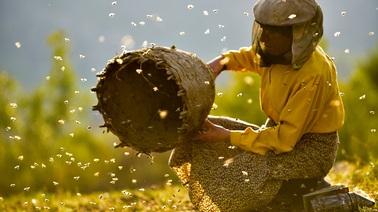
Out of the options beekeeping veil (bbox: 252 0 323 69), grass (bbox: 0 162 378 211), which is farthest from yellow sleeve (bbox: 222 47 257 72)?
grass (bbox: 0 162 378 211)

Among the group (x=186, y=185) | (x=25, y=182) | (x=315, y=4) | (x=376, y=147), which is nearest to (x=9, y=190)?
(x=25, y=182)

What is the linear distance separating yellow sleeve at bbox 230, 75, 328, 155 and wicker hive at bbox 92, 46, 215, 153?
43 cm

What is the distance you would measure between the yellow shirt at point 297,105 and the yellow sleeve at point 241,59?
506 millimetres

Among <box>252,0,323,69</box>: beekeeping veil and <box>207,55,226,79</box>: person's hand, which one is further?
<box>207,55,226,79</box>: person's hand

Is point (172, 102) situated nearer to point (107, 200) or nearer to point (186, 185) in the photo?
point (186, 185)

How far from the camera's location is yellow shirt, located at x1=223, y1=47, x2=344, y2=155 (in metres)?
5.31

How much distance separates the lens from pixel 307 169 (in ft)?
18.2

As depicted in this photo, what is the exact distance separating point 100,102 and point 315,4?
1897mm

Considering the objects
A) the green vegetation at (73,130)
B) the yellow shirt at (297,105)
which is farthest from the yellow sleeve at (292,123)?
the green vegetation at (73,130)

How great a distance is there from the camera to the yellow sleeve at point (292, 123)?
17.4 ft

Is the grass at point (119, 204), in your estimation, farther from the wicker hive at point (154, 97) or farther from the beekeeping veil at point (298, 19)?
the beekeeping veil at point (298, 19)

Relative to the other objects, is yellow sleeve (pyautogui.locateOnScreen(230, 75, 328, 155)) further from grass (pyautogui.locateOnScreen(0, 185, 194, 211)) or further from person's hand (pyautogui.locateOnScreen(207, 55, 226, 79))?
grass (pyautogui.locateOnScreen(0, 185, 194, 211))

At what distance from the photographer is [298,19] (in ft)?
17.2

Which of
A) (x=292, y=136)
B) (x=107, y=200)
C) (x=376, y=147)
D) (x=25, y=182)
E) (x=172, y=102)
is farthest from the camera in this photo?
(x=25, y=182)
